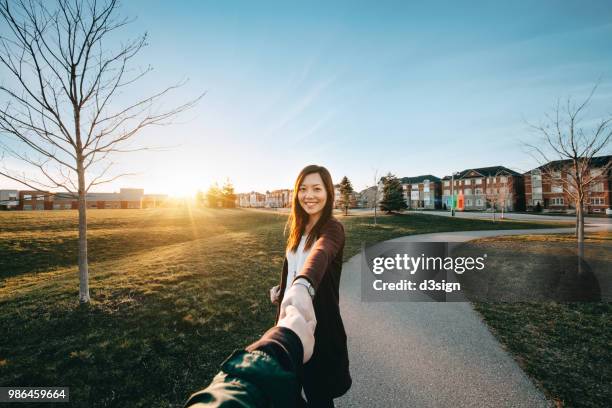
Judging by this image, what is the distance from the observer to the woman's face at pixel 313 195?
2270mm

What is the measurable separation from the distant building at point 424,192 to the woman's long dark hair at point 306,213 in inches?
2612

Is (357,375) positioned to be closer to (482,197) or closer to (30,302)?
(30,302)

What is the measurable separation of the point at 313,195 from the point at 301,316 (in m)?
1.23

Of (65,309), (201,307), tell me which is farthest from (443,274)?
(65,309)

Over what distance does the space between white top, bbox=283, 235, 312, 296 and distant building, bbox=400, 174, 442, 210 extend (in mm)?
66523

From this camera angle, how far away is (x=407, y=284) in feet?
25.7

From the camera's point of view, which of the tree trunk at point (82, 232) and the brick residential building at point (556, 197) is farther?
the brick residential building at point (556, 197)

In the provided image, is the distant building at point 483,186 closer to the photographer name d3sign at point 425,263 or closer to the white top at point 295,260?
the photographer name d3sign at point 425,263

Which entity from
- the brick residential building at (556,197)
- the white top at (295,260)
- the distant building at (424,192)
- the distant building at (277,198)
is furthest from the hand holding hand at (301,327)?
the distant building at (277,198)

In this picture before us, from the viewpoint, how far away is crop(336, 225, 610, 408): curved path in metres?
3.20

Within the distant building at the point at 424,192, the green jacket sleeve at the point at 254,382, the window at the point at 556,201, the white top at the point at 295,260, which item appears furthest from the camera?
the distant building at the point at 424,192

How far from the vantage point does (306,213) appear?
98.5 inches

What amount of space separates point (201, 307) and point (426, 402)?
4592 millimetres

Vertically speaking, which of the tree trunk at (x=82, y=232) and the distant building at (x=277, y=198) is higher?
the distant building at (x=277, y=198)
